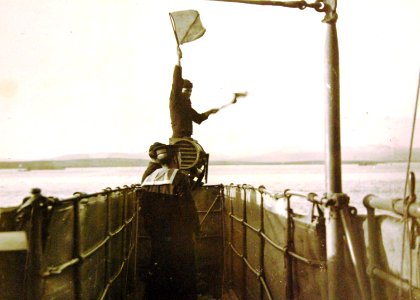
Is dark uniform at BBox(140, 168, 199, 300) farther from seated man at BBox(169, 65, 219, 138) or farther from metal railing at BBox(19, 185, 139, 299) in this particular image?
seated man at BBox(169, 65, 219, 138)

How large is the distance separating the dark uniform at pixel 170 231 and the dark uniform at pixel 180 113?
264 cm

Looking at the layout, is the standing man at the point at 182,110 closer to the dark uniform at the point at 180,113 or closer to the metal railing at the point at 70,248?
the dark uniform at the point at 180,113

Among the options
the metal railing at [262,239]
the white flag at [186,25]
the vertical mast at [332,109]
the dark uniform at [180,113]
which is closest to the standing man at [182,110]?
the dark uniform at [180,113]

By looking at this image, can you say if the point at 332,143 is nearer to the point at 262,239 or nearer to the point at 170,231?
the point at 262,239

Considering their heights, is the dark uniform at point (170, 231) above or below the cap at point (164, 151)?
below

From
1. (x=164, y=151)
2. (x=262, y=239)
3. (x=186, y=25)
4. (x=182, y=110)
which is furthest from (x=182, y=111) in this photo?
(x=262, y=239)

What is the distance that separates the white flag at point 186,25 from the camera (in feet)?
22.6

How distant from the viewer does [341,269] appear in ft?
8.53

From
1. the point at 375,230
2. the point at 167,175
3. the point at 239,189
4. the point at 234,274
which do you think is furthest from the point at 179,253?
the point at 375,230

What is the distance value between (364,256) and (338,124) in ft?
3.79

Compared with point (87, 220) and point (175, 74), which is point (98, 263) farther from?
point (175, 74)

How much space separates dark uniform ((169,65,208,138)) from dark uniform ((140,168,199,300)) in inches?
104

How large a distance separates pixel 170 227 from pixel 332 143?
8.80 feet

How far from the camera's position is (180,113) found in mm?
7590
